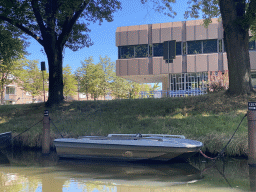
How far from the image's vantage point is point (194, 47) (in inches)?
1146

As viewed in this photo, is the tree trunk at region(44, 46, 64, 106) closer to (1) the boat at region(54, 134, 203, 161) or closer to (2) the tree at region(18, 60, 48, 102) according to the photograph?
(1) the boat at region(54, 134, 203, 161)

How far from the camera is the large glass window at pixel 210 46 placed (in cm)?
2845

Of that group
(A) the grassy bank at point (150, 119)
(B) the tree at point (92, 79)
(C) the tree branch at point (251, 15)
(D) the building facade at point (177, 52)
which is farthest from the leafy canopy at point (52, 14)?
(B) the tree at point (92, 79)

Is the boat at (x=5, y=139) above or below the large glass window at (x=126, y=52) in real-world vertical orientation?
below

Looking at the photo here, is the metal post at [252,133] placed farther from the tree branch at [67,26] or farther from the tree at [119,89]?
the tree at [119,89]

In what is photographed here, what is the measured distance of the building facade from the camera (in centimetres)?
2809

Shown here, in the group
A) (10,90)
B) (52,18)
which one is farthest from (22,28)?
(10,90)

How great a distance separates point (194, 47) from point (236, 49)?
1758 cm

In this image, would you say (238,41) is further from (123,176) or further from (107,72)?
(107,72)

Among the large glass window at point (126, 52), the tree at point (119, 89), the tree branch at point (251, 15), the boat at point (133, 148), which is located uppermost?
the large glass window at point (126, 52)

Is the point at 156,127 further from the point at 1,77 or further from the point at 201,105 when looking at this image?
the point at 1,77

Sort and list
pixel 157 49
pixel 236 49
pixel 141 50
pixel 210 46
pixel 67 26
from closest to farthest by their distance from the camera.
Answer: pixel 236 49, pixel 67 26, pixel 210 46, pixel 157 49, pixel 141 50

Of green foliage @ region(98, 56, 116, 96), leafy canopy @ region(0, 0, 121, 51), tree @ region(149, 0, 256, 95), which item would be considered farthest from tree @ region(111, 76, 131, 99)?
tree @ region(149, 0, 256, 95)

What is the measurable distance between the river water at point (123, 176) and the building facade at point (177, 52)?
69.9 feet
